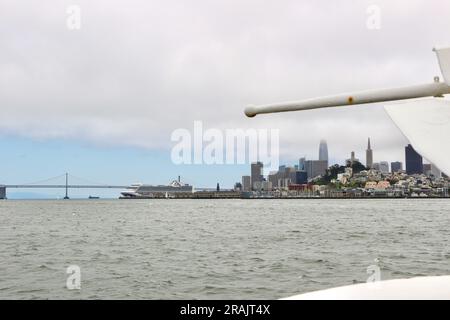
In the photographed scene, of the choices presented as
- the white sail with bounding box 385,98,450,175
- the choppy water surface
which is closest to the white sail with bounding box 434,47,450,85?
the white sail with bounding box 385,98,450,175

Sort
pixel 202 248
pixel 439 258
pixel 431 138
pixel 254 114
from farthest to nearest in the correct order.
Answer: pixel 202 248 < pixel 439 258 < pixel 254 114 < pixel 431 138

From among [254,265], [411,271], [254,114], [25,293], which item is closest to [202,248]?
[254,265]

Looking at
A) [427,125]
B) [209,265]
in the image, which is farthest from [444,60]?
[209,265]

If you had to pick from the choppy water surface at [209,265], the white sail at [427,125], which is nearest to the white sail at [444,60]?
the white sail at [427,125]

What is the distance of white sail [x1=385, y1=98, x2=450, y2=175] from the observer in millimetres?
4918

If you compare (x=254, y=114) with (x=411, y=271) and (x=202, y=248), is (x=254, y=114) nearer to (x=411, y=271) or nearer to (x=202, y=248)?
(x=411, y=271)

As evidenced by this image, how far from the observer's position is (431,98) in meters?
5.20

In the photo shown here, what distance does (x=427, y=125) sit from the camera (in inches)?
202

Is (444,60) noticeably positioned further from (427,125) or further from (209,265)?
(209,265)

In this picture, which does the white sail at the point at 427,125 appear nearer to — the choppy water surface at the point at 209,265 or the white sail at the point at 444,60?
the white sail at the point at 444,60

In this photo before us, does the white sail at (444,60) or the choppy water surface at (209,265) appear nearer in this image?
the white sail at (444,60)

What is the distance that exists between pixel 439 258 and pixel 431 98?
2999cm

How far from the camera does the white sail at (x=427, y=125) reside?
492cm

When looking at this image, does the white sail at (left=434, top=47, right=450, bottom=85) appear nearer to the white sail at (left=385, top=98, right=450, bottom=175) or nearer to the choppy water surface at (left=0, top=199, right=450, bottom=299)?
the white sail at (left=385, top=98, right=450, bottom=175)
